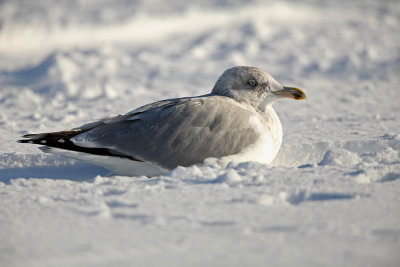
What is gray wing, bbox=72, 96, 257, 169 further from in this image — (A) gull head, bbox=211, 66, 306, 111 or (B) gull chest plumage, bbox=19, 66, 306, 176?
(A) gull head, bbox=211, 66, 306, 111

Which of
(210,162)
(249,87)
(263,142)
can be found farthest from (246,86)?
(210,162)

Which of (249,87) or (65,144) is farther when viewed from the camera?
(249,87)

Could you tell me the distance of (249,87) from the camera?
3.76 meters

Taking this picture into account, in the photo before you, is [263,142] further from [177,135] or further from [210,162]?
[177,135]

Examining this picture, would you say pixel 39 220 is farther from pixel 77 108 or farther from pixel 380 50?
pixel 380 50

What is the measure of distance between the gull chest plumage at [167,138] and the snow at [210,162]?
19cm

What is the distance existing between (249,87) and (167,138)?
0.87 metres

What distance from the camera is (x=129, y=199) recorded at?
8.64 feet

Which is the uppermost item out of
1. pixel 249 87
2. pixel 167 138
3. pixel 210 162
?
pixel 249 87

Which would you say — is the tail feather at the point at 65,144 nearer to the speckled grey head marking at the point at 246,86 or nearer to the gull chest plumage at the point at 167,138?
the gull chest plumage at the point at 167,138

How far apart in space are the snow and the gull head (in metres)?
0.52

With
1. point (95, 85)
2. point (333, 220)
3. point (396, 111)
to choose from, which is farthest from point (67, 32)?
point (333, 220)

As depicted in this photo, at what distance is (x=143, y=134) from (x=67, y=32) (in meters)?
6.52

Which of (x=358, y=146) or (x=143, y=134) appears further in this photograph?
(x=358, y=146)
